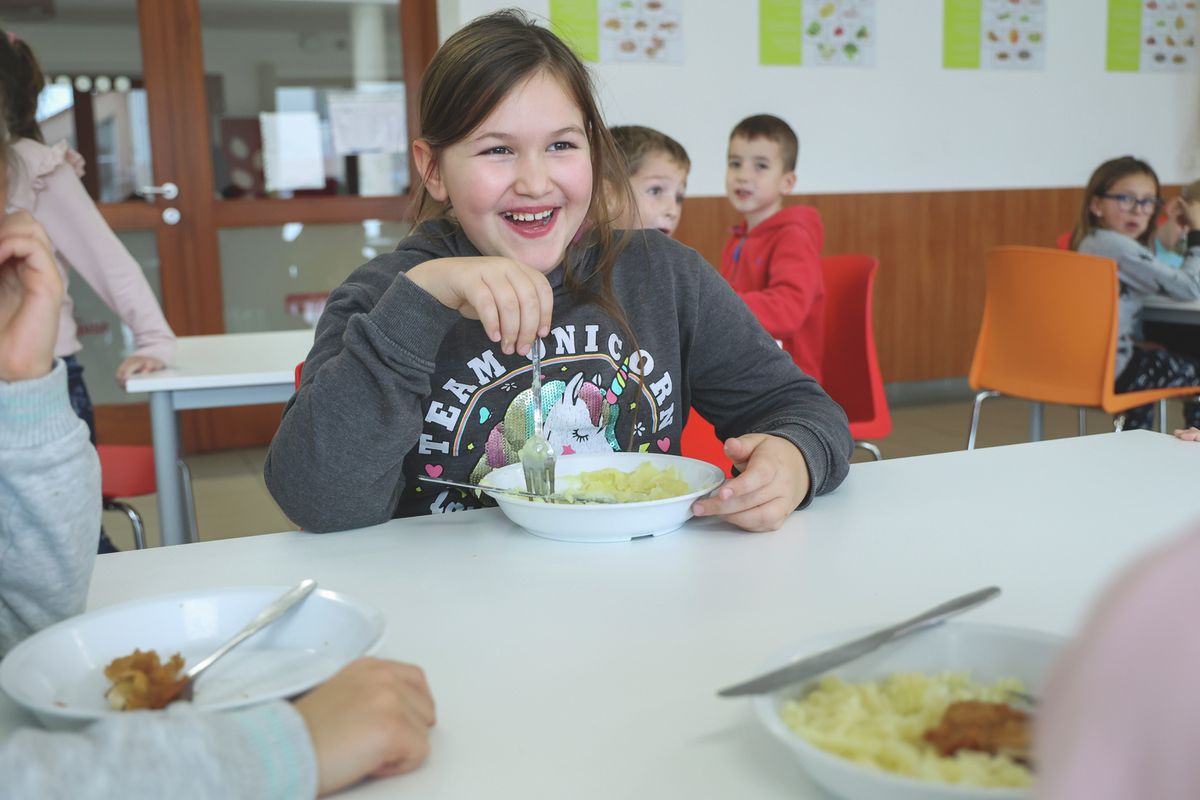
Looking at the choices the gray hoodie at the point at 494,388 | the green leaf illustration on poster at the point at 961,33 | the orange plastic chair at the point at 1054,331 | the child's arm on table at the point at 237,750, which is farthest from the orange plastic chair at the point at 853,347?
the green leaf illustration on poster at the point at 961,33

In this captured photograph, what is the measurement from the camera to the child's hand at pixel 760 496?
3.25 ft

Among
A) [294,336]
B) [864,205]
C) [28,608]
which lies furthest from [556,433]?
[864,205]

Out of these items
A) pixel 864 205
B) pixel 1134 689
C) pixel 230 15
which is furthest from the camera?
pixel 864 205

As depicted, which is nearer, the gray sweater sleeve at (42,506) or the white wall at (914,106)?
the gray sweater sleeve at (42,506)

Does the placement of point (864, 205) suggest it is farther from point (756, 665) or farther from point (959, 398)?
point (756, 665)

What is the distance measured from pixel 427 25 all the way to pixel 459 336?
360 centimetres

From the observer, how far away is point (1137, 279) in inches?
132

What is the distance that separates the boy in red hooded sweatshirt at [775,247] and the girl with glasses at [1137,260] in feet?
3.15

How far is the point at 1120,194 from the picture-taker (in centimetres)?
369

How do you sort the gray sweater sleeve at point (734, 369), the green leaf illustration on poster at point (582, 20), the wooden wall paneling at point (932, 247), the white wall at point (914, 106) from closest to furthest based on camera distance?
1. the gray sweater sleeve at point (734, 369)
2. the green leaf illustration on poster at point (582, 20)
3. the white wall at point (914, 106)
4. the wooden wall paneling at point (932, 247)

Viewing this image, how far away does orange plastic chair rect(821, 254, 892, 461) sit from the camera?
2605mm

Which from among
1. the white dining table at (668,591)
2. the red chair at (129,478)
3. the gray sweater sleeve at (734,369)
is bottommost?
the red chair at (129,478)

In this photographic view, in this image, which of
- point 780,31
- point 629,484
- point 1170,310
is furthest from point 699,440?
point 780,31

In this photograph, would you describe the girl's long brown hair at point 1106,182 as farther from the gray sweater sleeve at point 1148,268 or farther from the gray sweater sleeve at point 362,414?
the gray sweater sleeve at point 362,414
